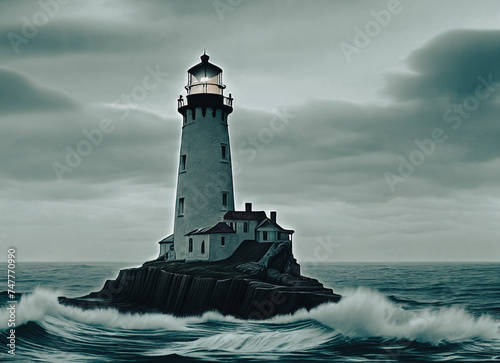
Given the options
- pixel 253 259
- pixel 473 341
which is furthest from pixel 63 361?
pixel 253 259

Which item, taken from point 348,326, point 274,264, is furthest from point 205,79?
point 348,326

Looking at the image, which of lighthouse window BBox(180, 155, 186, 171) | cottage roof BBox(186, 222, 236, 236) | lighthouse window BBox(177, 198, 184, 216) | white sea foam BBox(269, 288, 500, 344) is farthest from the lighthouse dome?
white sea foam BBox(269, 288, 500, 344)

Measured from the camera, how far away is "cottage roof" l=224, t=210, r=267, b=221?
3788 cm

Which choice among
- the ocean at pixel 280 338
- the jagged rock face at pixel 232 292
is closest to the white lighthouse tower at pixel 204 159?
the jagged rock face at pixel 232 292

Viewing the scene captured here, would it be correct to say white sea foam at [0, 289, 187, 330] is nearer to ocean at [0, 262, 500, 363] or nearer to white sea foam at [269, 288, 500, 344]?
ocean at [0, 262, 500, 363]

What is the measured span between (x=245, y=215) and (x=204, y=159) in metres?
4.97

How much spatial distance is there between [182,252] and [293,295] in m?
16.4

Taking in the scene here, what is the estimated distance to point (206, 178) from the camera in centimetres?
3947

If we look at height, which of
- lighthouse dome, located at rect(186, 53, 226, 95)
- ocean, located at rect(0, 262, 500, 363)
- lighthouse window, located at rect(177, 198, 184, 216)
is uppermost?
lighthouse dome, located at rect(186, 53, 226, 95)

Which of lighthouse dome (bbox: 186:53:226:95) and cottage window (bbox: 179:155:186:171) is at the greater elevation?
lighthouse dome (bbox: 186:53:226:95)

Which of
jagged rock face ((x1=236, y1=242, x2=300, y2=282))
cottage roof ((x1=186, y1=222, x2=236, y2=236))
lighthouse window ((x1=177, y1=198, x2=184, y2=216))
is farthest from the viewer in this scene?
lighthouse window ((x1=177, y1=198, x2=184, y2=216))

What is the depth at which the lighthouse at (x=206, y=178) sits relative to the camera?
38062 millimetres

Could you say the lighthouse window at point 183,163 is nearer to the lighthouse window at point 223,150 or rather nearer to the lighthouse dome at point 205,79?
the lighthouse window at point 223,150

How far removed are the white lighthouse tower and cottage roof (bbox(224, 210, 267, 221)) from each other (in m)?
1.50
